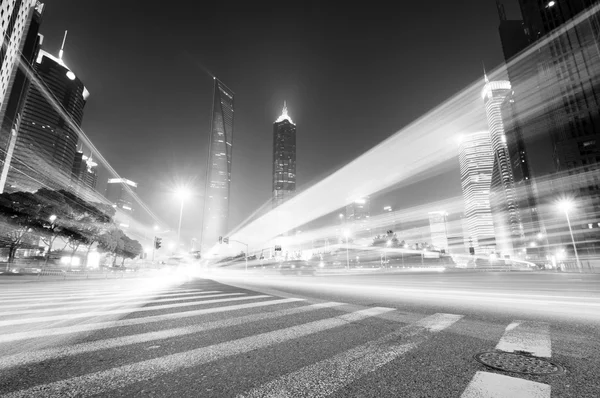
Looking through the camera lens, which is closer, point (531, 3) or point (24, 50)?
point (531, 3)

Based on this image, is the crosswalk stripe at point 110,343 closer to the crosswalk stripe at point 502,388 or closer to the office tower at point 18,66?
the crosswalk stripe at point 502,388

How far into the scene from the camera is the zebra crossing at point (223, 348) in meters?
2.43

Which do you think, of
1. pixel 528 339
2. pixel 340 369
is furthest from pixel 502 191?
pixel 340 369

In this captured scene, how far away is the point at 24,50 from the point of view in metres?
88.0

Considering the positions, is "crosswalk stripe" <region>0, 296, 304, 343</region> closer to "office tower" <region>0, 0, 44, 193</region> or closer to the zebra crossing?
the zebra crossing

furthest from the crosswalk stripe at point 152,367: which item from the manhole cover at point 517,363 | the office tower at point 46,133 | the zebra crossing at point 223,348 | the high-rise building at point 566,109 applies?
the office tower at point 46,133

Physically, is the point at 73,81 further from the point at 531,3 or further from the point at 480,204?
the point at 480,204

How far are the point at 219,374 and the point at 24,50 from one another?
13077 centimetres

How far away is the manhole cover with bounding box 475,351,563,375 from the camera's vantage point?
2.80 metres

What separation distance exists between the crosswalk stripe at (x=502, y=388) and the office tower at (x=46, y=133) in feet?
510

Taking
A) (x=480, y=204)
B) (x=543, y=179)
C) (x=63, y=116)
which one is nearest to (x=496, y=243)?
(x=480, y=204)

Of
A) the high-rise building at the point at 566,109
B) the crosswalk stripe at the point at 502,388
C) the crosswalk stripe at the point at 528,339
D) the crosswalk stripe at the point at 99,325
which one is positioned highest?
the high-rise building at the point at 566,109

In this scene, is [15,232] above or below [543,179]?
below

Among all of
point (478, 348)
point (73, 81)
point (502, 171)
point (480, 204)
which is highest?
point (73, 81)
